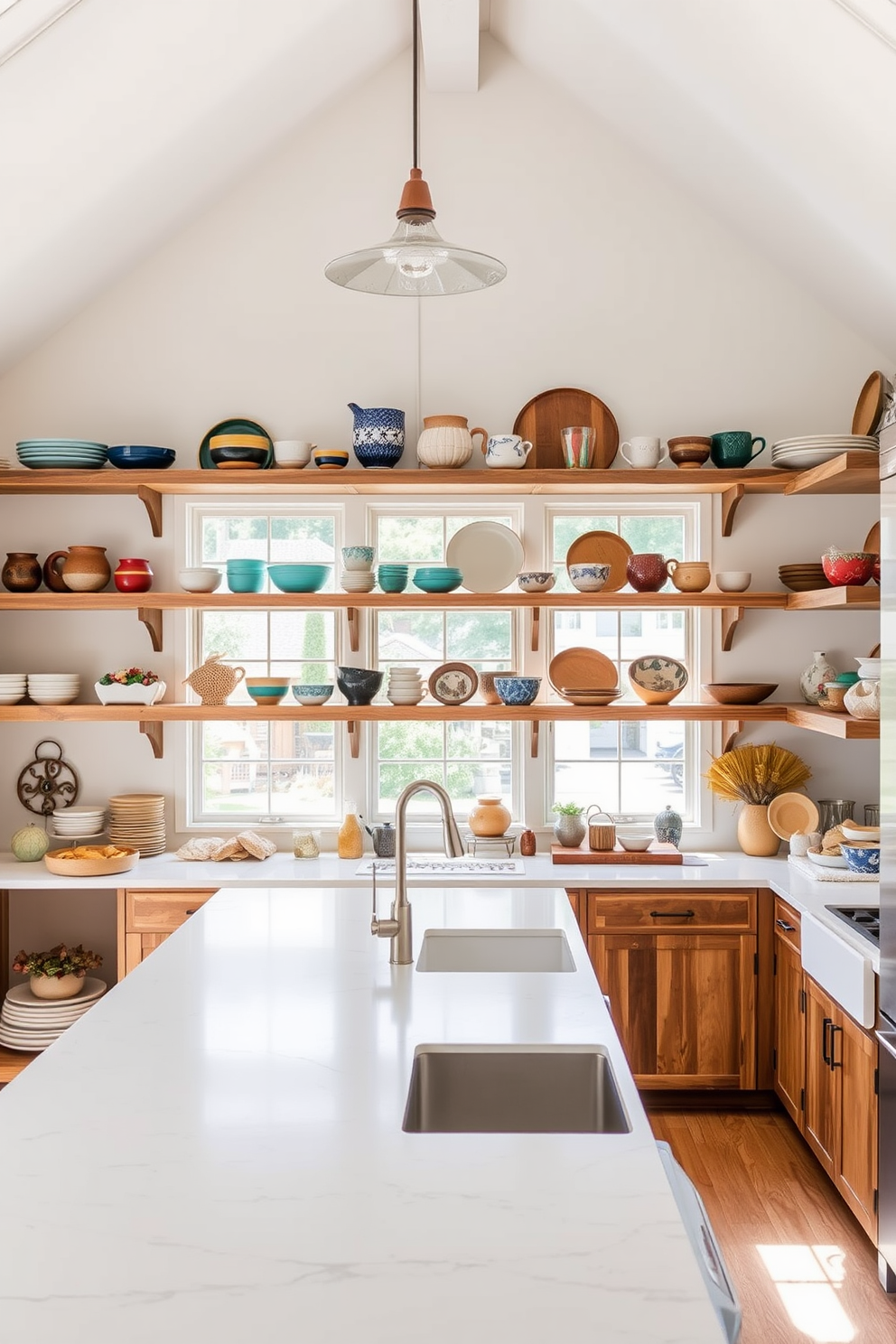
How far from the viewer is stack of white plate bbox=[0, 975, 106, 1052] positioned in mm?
3787

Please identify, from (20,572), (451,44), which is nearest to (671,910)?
(20,572)

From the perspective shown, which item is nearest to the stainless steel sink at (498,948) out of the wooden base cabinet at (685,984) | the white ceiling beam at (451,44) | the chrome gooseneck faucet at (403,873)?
the chrome gooseneck faucet at (403,873)

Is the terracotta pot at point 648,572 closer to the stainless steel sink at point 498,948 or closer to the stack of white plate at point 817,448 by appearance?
the stack of white plate at point 817,448

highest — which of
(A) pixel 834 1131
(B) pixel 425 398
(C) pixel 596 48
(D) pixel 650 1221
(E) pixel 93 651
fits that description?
(C) pixel 596 48

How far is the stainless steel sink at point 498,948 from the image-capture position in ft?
8.62

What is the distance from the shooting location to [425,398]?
4.16 meters

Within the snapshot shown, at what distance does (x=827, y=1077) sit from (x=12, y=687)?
310 centimetres

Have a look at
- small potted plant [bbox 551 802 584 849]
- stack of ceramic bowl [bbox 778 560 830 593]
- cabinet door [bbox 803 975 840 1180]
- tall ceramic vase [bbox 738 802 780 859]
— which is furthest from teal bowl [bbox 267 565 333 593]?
cabinet door [bbox 803 975 840 1180]

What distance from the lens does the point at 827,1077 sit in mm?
3035

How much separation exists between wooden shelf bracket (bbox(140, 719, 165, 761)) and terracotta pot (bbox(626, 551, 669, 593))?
1.92 m

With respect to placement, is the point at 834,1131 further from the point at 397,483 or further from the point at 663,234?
the point at 663,234

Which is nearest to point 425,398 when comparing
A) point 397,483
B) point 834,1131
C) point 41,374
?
point 397,483

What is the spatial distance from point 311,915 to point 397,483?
1.79 metres

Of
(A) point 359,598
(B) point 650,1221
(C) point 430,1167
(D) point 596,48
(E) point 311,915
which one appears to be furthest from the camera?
(A) point 359,598
